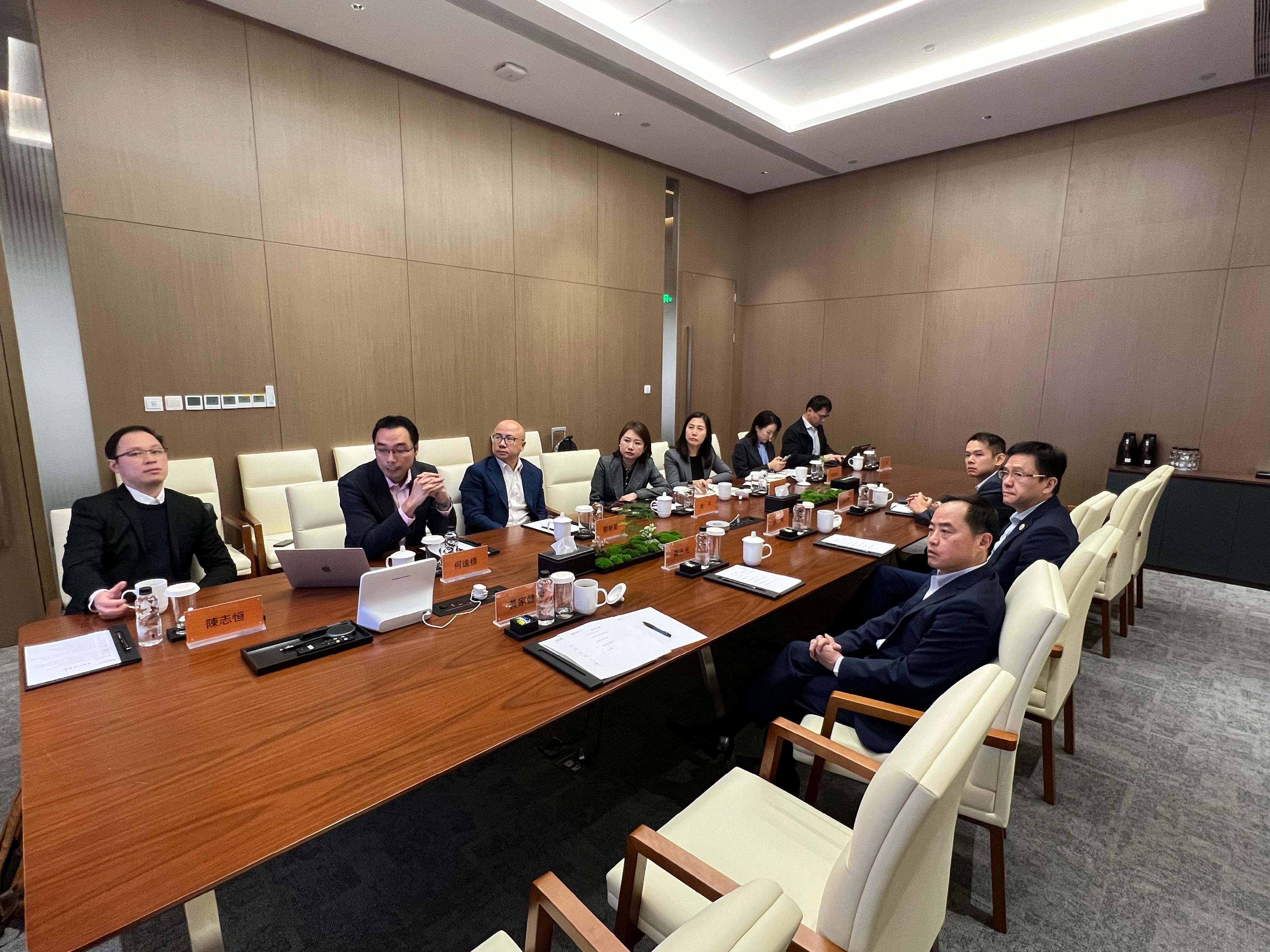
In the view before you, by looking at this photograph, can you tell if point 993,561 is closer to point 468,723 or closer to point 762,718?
point 762,718

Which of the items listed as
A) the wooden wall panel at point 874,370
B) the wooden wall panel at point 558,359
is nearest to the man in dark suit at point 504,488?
the wooden wall panel at point 558,359

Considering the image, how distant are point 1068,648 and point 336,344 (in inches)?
178

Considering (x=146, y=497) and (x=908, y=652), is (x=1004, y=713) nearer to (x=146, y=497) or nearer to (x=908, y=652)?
(x=908, y=652)

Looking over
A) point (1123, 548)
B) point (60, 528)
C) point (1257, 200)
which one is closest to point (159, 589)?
point (60, 528)

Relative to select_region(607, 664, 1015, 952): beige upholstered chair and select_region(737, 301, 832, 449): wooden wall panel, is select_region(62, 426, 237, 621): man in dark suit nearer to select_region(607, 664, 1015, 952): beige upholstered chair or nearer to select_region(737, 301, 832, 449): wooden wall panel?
select_region(607, 664, 1015, 952): beige upholstered chair

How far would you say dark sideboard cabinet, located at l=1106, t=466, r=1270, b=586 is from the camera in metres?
4.42

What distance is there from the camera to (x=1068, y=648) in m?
2.08

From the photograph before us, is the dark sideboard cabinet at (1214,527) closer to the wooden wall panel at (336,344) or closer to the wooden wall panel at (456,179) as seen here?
the wooden wall panel at (456,179)

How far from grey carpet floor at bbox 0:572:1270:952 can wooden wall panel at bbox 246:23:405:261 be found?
123 inches

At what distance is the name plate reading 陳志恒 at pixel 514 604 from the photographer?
1836 millimetres

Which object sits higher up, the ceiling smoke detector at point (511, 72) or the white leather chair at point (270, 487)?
the ceiling smoke detector at point (511, 72)

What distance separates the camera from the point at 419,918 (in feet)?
5.64

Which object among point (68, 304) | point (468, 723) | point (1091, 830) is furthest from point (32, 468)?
point (1091, 830)

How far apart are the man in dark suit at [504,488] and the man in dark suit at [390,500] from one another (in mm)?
608
